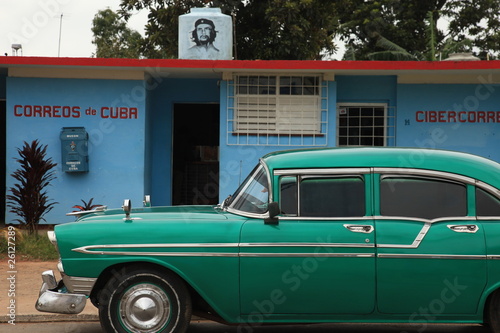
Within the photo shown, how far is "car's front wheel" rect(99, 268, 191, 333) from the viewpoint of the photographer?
634cm

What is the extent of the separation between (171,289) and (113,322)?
0.56 metres

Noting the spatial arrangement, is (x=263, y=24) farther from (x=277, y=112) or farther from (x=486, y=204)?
(x=486, y=204)

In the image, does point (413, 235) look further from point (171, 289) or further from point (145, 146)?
point (145, 146)

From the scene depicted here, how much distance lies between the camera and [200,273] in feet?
20.7

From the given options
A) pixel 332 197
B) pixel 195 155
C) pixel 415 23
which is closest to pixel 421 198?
pixel 332 197

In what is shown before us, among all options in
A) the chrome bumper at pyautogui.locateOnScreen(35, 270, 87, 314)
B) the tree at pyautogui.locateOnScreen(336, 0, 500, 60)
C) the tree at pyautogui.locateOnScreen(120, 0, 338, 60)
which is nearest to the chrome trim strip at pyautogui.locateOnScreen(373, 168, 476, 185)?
the chrome bumper at pyautogui.locateOnScreen(35, 270, 87, 314)

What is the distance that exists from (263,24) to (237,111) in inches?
407

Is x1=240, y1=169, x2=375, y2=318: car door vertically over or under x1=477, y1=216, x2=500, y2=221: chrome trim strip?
under

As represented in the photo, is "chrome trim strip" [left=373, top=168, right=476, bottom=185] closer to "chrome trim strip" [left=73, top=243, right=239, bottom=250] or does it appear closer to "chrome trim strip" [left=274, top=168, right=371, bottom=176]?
"chrome trim strip" [left=274, top=168, right=371, bottom=176]

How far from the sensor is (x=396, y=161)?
648cm

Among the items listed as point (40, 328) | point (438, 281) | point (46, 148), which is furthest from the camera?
point (46, 148)

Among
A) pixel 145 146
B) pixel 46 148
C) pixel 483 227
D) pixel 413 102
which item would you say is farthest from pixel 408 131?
pixel 483 227

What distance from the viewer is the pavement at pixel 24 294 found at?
779 centimetres

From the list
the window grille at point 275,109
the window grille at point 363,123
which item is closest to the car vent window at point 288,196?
the window grille at point 275,109
